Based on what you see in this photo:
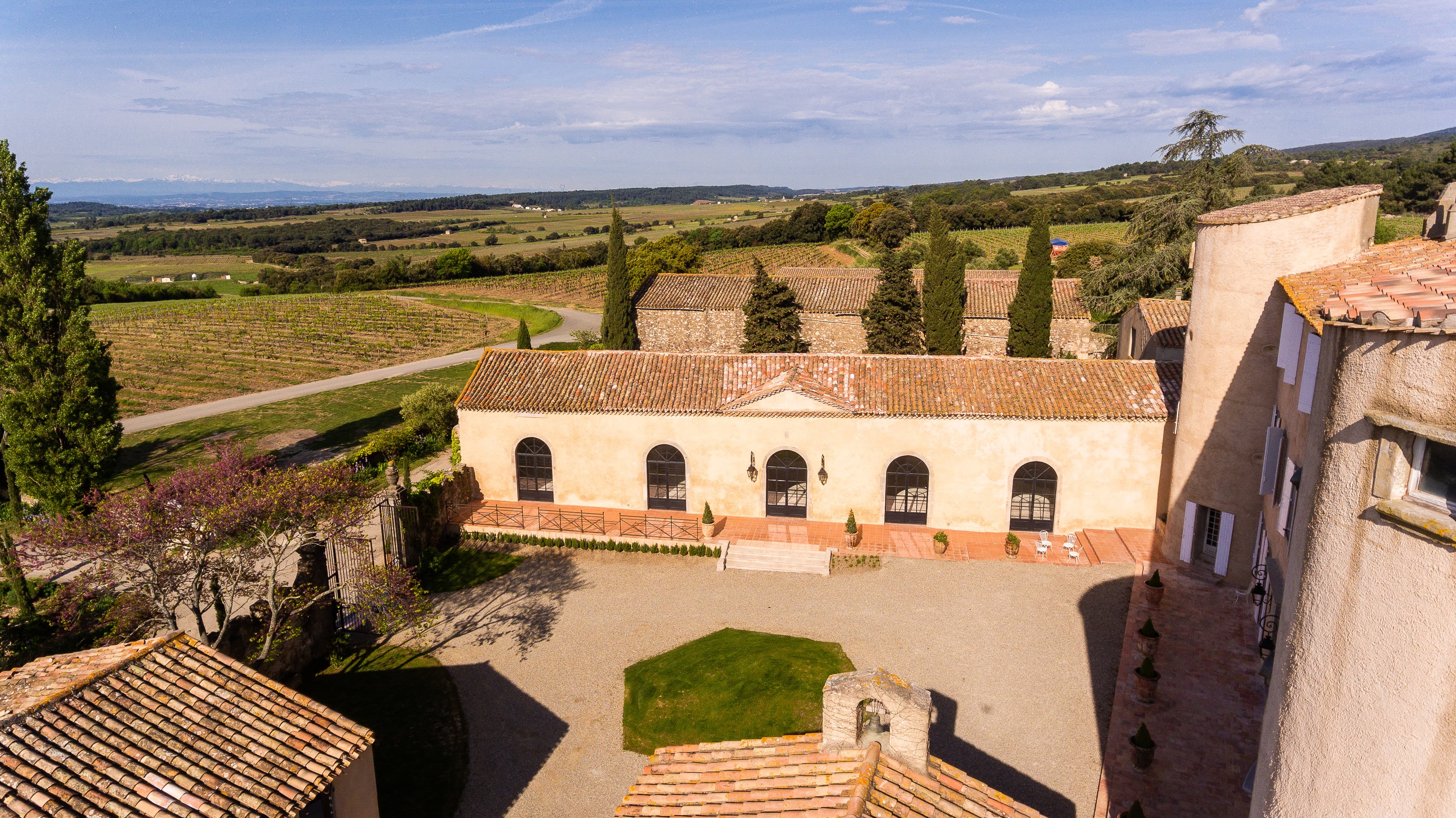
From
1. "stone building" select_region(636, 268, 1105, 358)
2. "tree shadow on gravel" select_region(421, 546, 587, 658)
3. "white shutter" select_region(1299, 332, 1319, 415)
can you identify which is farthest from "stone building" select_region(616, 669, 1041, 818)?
"stone building" select_region(636, 268, 1105, 358)

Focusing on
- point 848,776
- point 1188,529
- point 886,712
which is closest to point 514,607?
point 886,712

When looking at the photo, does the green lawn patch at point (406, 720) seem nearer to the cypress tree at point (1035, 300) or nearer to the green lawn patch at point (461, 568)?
the green lawn patch at point (461, 568)

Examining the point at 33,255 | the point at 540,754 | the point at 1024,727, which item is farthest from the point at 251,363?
the point at 1024,727

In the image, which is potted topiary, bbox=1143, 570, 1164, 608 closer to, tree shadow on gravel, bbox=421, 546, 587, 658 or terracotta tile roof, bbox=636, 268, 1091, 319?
tree shadow on gravel, bbox=421, 546, 587, 658

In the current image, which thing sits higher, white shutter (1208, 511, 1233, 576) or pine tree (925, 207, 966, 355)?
pine tree (925, 207, 966, 355)

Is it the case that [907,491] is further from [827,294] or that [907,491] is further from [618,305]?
[827,294]

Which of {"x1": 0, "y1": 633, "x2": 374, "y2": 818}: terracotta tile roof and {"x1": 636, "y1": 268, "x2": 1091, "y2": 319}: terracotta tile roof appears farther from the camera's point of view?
{"x1": 636, "y1": 268, "x2": 1091, "y2": 319}: terracotta tile roof

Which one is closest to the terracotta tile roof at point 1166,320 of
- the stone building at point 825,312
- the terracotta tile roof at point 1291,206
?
the terracotta tile roof at point 1291,206

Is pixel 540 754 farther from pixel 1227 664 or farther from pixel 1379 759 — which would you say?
pixel 1227 664
